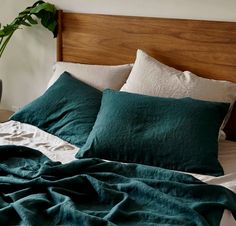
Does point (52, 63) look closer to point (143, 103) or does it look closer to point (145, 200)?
point (143, 103)

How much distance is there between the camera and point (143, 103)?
200cm

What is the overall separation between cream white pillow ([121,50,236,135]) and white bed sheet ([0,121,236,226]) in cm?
24

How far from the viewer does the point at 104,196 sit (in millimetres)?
1452

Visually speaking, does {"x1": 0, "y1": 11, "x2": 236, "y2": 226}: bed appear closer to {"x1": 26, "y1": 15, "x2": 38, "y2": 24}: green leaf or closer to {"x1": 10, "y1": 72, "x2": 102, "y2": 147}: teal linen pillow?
{"x1": 10, "y1": 72, "x2": 102, "y2": 147}: teal linen pillow

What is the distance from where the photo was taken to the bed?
4.62 feet

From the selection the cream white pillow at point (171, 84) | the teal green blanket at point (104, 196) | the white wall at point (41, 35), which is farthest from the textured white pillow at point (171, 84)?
the teal green blanket at point (104, 196)

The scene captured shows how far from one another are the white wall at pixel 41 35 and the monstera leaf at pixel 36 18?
82 millimetres

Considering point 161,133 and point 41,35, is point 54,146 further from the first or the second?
point 41,35

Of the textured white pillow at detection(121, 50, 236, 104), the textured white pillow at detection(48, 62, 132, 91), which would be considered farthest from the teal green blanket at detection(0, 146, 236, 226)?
the textured white pillow at detection(48, 62, 132, 91)

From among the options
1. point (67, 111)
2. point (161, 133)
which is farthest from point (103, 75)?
point (161, 133)

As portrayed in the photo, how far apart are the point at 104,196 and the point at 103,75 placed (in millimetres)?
1140

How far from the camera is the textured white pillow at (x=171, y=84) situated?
6.98 ft

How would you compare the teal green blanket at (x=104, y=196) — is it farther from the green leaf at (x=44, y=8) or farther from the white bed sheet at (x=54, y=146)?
the green leaf at (x=44, y=8)

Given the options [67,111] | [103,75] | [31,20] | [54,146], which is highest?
[31,20]
